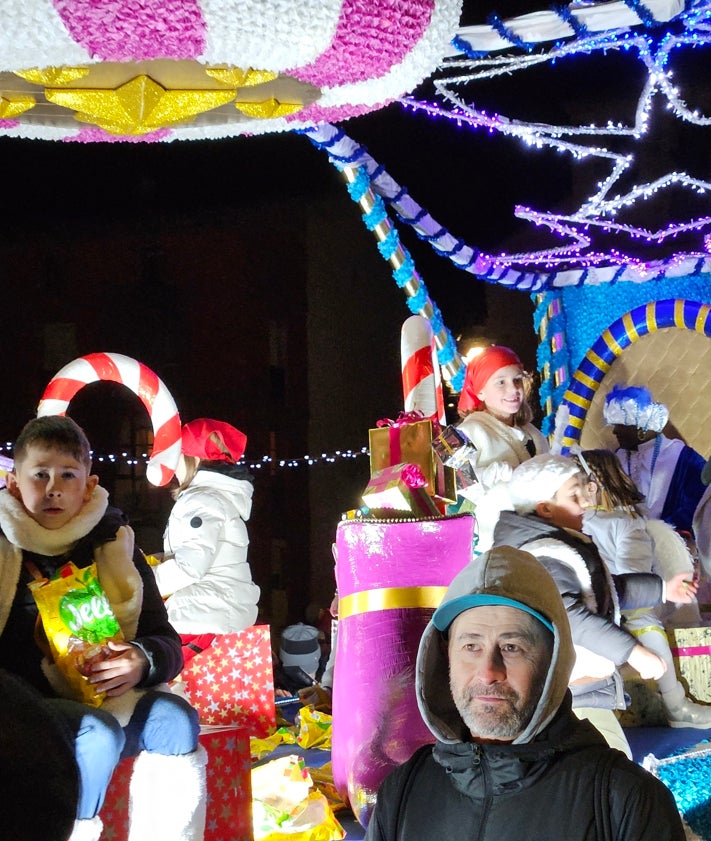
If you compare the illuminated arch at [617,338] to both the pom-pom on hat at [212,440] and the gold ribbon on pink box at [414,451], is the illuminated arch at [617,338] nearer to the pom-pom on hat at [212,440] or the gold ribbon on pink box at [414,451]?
the pom-pom on hat at [212,440]

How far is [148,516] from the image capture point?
850 inches

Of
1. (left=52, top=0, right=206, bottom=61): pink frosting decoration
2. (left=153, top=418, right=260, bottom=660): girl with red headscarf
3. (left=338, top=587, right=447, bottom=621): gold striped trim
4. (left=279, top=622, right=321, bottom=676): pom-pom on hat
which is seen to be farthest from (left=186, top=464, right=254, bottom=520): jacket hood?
(left=52, top=0, right=206, bottom=61): pink frosting decoration

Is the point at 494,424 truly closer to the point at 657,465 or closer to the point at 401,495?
the point at 401,495

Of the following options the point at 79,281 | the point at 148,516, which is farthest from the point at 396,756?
the point at 79,281

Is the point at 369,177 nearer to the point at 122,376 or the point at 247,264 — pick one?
the point at 122,376

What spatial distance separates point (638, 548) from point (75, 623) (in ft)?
11.4

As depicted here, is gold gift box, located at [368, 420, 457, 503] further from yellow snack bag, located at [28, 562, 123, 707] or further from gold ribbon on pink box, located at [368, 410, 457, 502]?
yellow snack bag, located at [28, 562, 123, 707]

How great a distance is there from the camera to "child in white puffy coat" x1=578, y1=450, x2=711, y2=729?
203 inches

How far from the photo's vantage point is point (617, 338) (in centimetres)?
814

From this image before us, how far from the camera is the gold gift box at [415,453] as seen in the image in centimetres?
405

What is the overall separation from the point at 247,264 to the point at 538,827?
22.4m

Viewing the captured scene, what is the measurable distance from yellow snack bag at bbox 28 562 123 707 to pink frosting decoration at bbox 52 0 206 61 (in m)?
1.40

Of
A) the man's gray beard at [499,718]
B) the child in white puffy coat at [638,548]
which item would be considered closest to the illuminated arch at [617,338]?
the child in white puffy coat at [638,548]

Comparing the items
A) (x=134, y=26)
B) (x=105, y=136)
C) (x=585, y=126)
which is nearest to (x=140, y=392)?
(x=105, y=136)
